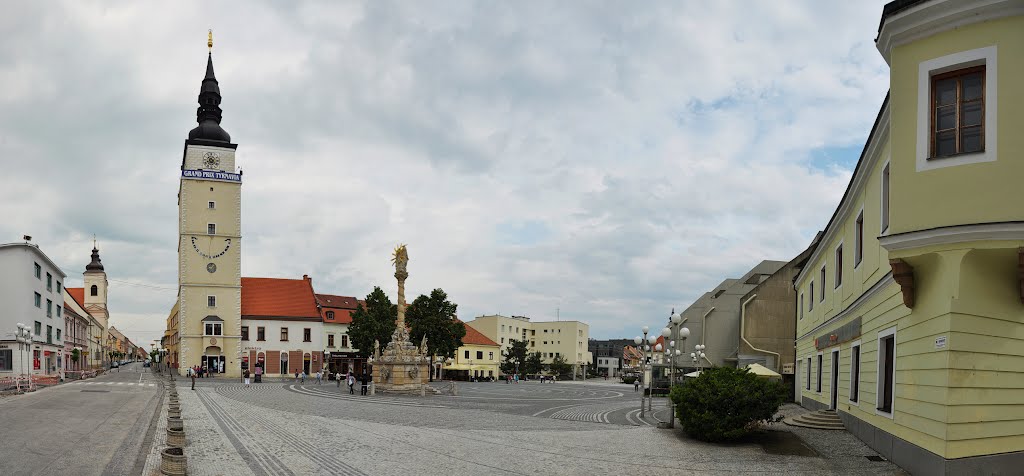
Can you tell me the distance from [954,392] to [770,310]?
108 ft

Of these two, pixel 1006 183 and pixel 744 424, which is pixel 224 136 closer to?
pixel 744 424

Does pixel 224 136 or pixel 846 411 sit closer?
pixel 846 411

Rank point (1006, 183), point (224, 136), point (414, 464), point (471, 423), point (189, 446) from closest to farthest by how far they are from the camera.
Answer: point (1006, 183) < point (414, 464) < point (189, 446) < point (471, 423) < point (224, 136)

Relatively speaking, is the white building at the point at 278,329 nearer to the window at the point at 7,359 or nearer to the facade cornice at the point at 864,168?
the window at the point at 7,359

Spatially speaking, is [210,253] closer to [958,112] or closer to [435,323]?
[435,323]

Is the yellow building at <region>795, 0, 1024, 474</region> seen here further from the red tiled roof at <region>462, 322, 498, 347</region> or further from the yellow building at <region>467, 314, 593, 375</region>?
the yellow building at <region>467, 314, 593, 375</region>

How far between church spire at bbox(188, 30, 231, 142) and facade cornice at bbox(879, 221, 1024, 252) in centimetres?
6867

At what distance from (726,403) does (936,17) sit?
9679mm

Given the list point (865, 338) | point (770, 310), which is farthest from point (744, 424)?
point (770, 310)

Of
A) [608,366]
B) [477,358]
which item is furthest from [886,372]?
[608,366]

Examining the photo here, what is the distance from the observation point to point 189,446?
15953 millimetres

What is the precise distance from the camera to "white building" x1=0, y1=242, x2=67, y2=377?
4816 cm

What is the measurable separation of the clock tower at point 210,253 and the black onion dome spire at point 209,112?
3.9 inches

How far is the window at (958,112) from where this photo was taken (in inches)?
400
